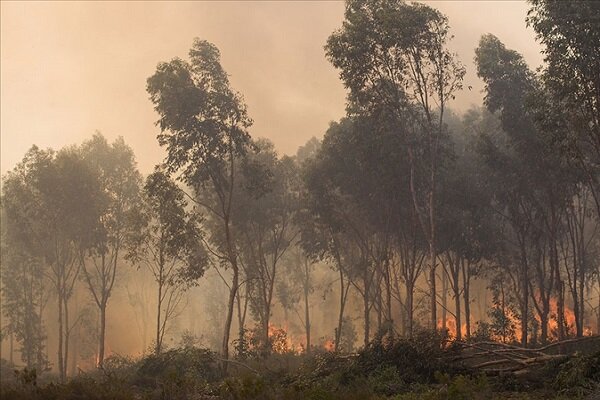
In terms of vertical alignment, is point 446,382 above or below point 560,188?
below

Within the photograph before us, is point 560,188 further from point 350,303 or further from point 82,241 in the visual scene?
point 350,303

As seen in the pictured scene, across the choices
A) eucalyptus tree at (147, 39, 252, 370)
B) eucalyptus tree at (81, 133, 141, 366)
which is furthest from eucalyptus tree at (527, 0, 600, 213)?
eucalyptus tree at (81, 133, 141, 366)

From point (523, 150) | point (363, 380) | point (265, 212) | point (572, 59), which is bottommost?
point (363, 380)

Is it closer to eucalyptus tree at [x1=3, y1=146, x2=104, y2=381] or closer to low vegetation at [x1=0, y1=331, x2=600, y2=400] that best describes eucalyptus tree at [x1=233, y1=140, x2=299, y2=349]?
eucalyptus tree at [x1=3, y1=146, x2=104, y2=381]

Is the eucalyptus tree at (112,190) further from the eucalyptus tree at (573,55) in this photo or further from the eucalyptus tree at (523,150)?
the eucalyptus tree at (573,55)

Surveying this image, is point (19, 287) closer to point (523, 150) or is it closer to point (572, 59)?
point (523, 150)

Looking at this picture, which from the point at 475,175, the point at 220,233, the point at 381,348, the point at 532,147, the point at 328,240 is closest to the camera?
the point at 381,348

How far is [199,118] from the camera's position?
25.4 metres

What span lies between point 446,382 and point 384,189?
55.5 ft

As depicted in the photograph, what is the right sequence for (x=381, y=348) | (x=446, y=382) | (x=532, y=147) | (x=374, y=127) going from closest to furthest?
(x=446, y=382), (x=381, y=348), (x=532, y=147), (x=374, y=127)

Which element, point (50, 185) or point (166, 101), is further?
point (50, 185)

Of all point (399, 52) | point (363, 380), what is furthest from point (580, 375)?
point (399, 52)

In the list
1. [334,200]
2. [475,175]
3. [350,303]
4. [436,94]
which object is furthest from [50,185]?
[350,303]

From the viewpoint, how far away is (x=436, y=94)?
2344 centimetres
